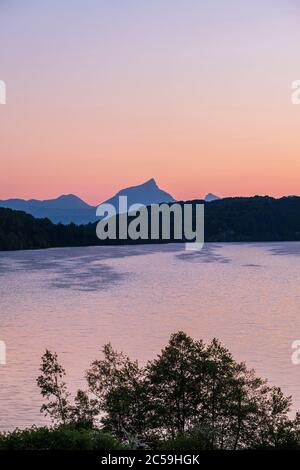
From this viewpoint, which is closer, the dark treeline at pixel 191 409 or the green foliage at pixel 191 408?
the dark treeline at pixel 191 409

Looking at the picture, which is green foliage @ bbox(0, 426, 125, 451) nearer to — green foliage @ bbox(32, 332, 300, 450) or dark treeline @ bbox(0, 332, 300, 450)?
dark treeline @ bbox(0, 332, 300, 450)

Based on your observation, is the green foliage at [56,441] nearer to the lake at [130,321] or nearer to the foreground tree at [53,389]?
the foreground tree at [53,389]

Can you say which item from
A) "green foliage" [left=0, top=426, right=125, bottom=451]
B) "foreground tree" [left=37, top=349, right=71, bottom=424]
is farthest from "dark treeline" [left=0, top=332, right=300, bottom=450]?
"green foliage" [left=0, top=426, right=125, bottom=451]

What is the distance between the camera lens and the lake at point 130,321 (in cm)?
7369

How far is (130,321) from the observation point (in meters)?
116

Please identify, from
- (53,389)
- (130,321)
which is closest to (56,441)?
(53,389)

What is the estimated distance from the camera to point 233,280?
19262 centimetres

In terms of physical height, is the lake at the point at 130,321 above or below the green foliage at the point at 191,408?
below

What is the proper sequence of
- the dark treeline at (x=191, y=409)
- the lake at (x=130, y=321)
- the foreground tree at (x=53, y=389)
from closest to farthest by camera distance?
the dark treeline at (x=191, y=409) < the foreground tree at (x=53, y=389) < the lake at (x=130, y=321)

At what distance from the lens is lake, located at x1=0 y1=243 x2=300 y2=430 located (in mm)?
73688

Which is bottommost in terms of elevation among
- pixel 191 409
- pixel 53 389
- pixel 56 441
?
pixel 191 409

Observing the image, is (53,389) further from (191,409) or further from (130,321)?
(130,321)

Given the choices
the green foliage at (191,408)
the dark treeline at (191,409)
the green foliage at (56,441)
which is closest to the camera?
the green foliage at (56,441)

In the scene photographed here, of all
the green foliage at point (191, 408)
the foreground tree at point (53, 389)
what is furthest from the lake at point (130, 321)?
the green foliage at point (191, 408)
